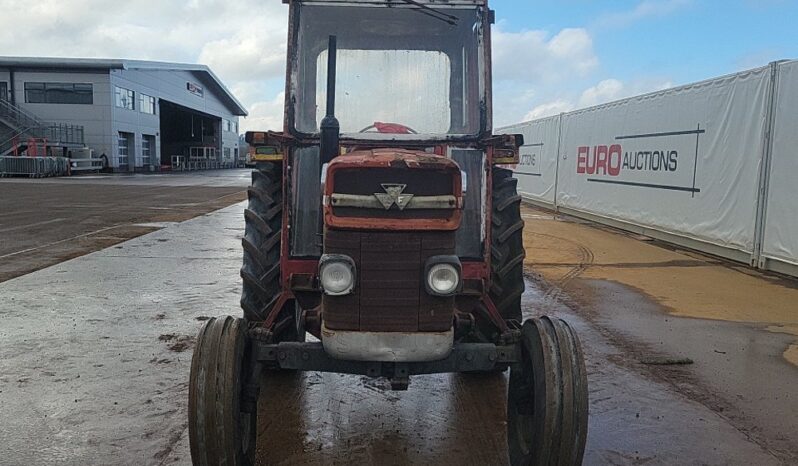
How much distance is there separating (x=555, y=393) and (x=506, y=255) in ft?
4.41

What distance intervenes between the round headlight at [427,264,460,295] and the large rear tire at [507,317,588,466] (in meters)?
0.55

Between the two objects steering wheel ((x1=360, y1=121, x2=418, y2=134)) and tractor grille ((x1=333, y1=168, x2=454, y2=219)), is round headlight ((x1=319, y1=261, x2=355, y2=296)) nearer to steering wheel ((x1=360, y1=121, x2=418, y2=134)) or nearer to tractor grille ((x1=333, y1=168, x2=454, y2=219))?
tractor grille ((x1=333, y1=168, x2=454, y2=219))

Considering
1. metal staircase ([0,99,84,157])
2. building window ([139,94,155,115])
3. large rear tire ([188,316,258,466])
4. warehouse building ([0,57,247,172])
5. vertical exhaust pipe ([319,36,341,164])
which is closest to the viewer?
large rear tire ([188,316,258,466])

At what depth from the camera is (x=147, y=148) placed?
1983 inches

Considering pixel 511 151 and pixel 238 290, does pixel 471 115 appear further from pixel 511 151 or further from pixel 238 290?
pixel 238 290

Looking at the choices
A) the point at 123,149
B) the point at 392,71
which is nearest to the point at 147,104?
the point at 123,149

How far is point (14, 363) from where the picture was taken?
16.4 ft

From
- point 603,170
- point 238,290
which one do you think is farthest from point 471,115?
point 603,170

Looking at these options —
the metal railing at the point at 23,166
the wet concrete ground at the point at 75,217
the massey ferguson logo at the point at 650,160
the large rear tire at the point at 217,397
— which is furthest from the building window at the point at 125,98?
the large rear tire at the point at 217,397

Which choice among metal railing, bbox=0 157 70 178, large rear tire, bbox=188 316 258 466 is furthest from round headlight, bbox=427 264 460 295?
metal railing, bbox=0 157 70 178

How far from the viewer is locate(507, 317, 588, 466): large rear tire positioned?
2.93m

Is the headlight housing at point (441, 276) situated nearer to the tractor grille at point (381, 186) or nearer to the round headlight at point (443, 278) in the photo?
the round headlight at point (443, 278)

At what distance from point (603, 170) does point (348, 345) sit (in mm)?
13604

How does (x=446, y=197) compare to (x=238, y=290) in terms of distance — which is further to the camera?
(x=238, y=290)
